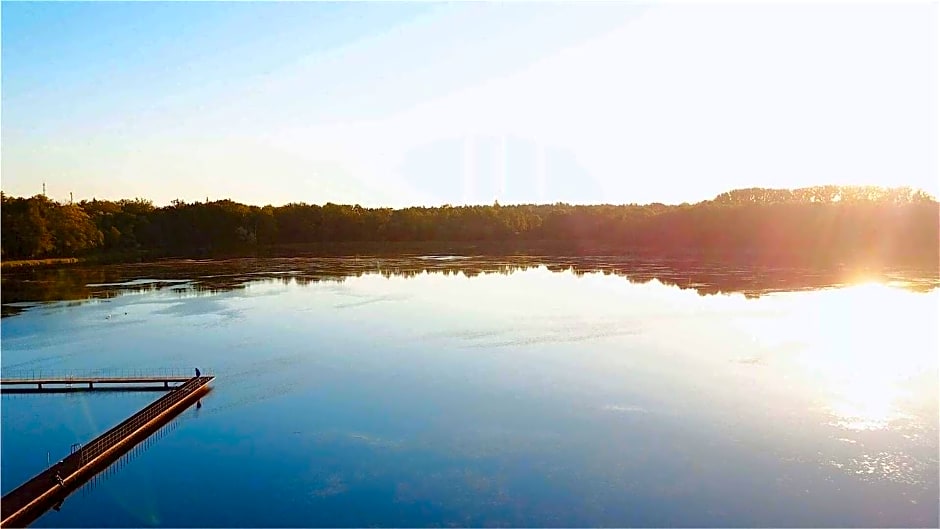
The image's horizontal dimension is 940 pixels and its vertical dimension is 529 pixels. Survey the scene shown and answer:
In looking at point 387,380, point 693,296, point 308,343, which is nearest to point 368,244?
point 693,296

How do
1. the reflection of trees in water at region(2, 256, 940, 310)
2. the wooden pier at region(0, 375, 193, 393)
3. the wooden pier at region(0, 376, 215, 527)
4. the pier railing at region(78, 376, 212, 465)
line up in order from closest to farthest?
the wooden pier at region(0, 376, 215, 527)
the pier railing at region(78, 376, 212, 465)
the wooden pier at region(0, 375, 193, 393)
the reflection of trees in water at region(2, 256, 940, 310)

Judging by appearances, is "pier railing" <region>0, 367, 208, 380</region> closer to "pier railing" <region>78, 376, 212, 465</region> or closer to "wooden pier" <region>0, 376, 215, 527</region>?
"pier railing" <region>78, 376, 212, 465</region>

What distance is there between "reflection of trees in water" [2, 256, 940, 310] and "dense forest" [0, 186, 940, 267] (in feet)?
19.0

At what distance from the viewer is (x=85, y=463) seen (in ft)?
36.1

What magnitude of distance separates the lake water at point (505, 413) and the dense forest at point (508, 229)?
2416 cm

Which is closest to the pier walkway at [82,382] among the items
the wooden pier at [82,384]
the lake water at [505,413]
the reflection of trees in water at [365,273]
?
the wooden pier at [82,384]

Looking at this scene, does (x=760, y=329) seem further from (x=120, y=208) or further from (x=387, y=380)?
(x=120, y=208)

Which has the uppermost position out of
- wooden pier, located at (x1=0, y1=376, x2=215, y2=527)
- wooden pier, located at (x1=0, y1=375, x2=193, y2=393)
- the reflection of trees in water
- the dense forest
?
the dense forest

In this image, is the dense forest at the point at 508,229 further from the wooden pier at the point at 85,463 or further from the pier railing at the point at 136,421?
the wooden pier at the point at 85,463

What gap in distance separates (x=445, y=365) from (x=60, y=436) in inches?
324

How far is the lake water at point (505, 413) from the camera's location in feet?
31.6

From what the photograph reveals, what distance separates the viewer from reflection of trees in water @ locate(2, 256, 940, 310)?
3181cm

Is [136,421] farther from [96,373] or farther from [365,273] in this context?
[365,273]

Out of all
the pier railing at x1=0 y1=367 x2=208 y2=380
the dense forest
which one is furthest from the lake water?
the dense forest
